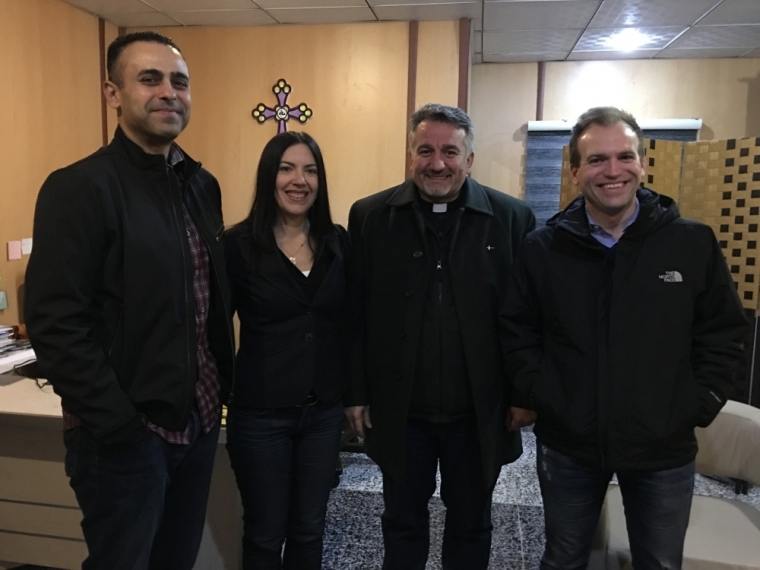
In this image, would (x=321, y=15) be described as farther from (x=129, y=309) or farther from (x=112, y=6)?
(x=129, y=309)

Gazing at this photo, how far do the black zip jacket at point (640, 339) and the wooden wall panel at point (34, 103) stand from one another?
2753 mm

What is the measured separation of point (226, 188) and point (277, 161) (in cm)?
263

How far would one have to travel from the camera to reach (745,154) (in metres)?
3.06

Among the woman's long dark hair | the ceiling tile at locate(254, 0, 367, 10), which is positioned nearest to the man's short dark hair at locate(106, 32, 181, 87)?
the woman's long dark hair

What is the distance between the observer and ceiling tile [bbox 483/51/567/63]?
14.3 feet

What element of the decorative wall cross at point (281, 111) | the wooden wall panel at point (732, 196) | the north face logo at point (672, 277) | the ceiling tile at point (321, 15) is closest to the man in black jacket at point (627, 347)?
the north face logo at point (672, 277)

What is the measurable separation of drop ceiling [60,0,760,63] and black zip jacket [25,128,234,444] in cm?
249

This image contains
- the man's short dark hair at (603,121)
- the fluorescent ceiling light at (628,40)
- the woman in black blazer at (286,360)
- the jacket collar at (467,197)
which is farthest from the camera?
the fluorescent ceiling light at (628,40)

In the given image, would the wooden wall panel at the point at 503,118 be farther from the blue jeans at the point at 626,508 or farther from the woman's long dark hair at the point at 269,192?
the blue jeans at the point at 626,508

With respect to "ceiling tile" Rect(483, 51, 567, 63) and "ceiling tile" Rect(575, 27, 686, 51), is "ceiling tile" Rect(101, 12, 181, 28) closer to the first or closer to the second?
"ceiling tile" Rect(483, 51, 567, 63)

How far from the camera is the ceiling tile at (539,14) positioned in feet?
10.6

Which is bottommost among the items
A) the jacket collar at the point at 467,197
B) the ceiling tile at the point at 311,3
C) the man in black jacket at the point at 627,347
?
the man in black jacket at the point at 627,347

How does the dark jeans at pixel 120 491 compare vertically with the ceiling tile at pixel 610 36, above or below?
below

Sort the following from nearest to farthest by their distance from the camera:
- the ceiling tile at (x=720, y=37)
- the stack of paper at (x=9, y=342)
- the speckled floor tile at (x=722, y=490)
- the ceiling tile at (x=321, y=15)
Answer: the stack of paper at (x=9, y=342), the speckled floor tile at (x=722, y=490), the ceiling tile at (x=321, y=15), the ceiling tile at (x=720, y=37)
